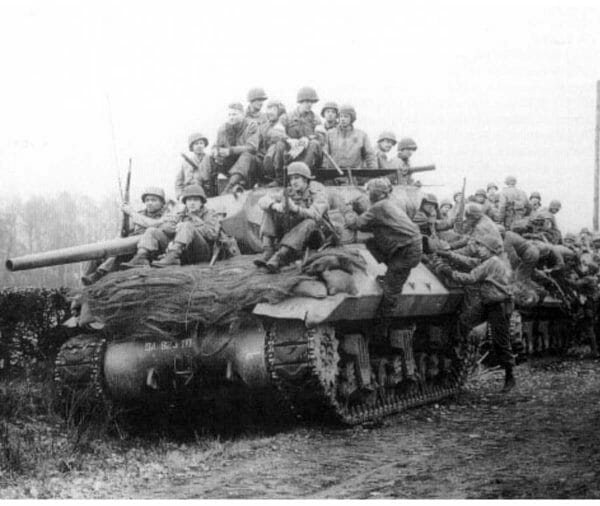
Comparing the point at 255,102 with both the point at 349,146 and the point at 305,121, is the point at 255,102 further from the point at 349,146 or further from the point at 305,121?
the point at 349,146

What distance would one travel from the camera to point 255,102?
504 inches

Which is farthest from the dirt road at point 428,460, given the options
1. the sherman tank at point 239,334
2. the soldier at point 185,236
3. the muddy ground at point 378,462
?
the soldier at point 185,236

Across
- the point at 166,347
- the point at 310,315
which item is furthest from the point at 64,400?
the point at 310,315

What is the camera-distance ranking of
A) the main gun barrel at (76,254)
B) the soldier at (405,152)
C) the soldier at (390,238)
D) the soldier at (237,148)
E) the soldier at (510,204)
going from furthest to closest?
1. the soldier at (510,204)
2. the soldier at (405,152)
3. the soldier at (237,148)
4. the main gun barrel at (76,254)
5. the soldier at (390,238)

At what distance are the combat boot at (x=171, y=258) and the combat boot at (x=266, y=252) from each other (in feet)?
2.83

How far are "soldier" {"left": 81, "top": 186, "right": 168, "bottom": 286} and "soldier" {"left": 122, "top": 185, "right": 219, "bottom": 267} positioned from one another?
0.18 m

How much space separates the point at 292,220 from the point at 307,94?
3.85 meters

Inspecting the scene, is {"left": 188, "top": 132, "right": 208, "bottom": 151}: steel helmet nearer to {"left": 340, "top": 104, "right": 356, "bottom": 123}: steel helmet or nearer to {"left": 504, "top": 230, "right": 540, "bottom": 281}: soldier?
{"left": 340, "top": 104, "right": 356, "bottom": 123}: steel helmet

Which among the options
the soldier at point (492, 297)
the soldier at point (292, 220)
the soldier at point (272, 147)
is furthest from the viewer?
the soldier at point (492, 297)

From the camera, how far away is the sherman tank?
8453mm

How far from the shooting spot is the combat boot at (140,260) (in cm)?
934

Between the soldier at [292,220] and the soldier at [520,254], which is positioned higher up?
the soldier at [292,220]

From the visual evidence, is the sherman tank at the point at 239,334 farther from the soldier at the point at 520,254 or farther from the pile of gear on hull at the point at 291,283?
the soldier at the point at 520,254

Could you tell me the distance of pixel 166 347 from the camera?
900 cm
